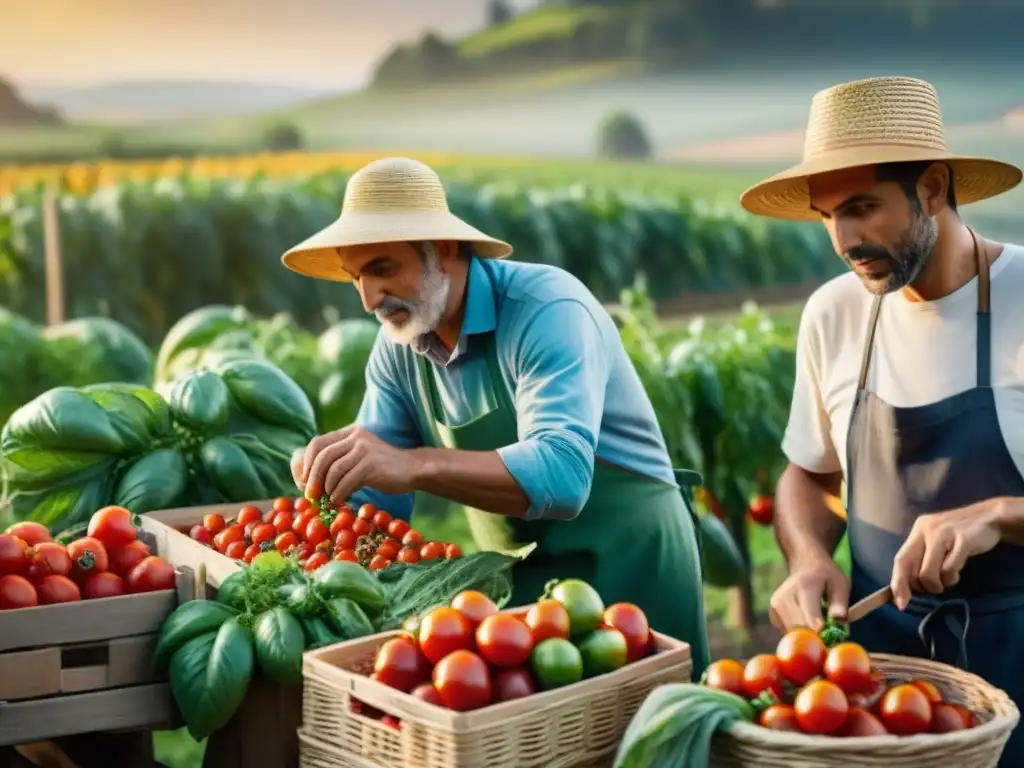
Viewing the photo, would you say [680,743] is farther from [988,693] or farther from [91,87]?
[91,87]

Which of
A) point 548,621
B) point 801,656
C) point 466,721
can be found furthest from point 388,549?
point 801,656

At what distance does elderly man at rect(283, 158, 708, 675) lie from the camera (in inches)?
119

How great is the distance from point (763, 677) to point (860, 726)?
196 millimetres

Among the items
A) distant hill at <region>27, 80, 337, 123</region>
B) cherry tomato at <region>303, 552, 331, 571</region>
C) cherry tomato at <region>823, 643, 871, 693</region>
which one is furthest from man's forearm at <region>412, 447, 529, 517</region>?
distant hill at <region>27, 80, 337, 123</region>

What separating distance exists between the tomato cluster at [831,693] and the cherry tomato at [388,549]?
99 centimetres

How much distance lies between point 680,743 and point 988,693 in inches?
23.6

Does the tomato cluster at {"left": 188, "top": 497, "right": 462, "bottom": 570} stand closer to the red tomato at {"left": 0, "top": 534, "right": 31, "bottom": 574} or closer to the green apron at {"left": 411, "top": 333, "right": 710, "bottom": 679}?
the green apron at {"left": 411, "top": 333, "right": 710, "bottom": 679}

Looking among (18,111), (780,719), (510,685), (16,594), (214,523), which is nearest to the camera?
(780,719)

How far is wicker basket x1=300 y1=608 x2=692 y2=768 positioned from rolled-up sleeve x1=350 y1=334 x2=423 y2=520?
98cm

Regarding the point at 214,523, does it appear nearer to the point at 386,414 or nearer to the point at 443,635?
the point at 386,414

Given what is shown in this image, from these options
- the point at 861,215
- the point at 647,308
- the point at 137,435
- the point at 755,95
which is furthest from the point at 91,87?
the point at 861,215

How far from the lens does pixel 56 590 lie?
293cm

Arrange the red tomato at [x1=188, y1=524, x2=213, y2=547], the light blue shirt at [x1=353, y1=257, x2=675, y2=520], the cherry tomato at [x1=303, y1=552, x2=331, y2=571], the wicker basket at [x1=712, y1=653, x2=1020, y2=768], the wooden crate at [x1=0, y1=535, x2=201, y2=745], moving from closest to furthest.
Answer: the wicker basket at [x1=712, y1=653, x2=1020, y2=768]
the wooden crate at [x1=0, y1=535, x2=201, y2=745]
the light blue shirt at [x1=353, y1=257, x2=675, y2=520]
the cherry tomato at [x1=303, y1=552, x2=331, y2=571]
the red tomato at [x1=188, y1=524, x2=213, y2=547]

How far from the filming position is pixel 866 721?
2.26 meters
